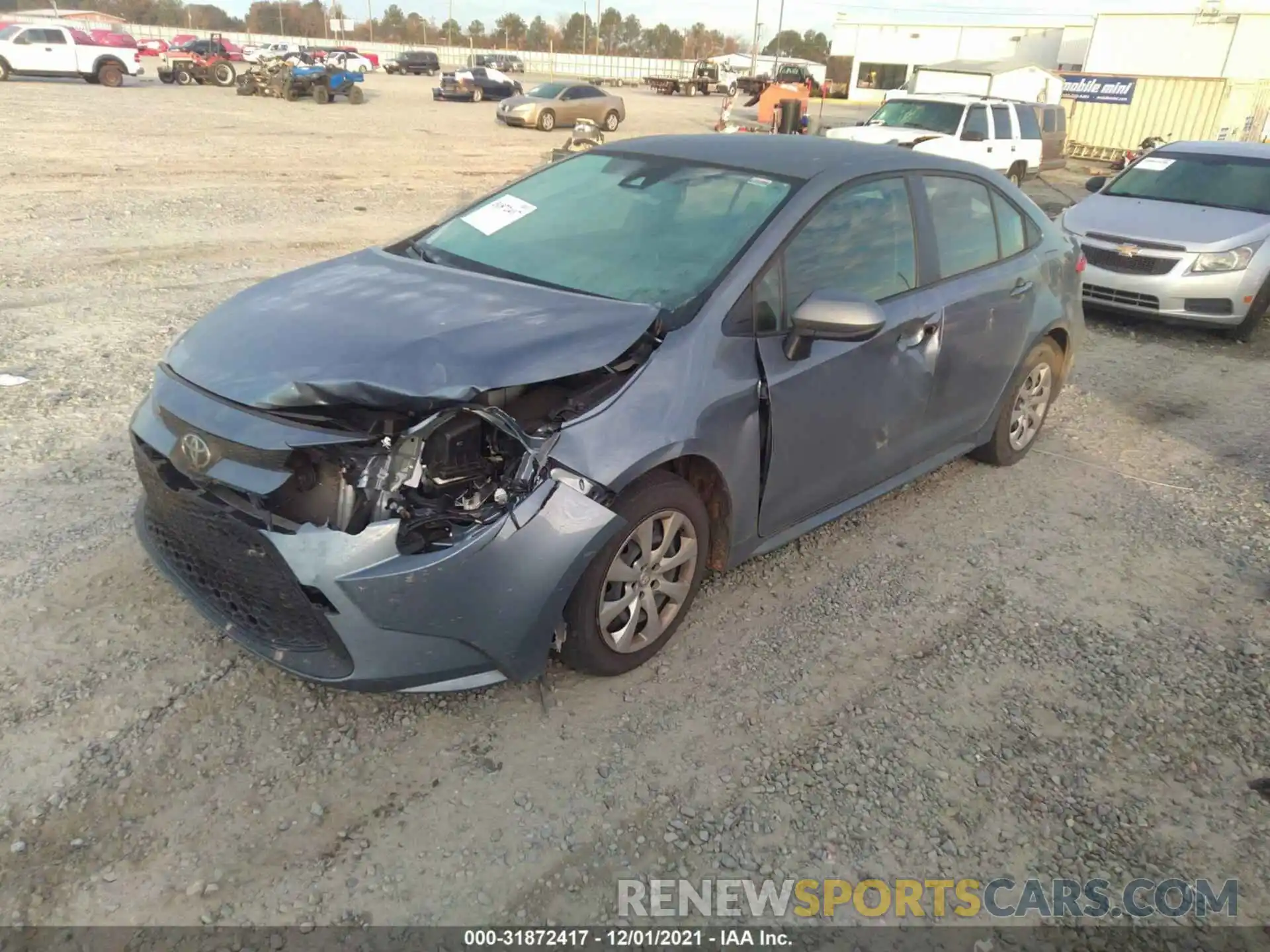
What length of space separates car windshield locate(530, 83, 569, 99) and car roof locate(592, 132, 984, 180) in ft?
80.1

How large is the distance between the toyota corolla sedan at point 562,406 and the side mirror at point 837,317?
13 mm

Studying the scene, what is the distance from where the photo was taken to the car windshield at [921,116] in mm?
15750

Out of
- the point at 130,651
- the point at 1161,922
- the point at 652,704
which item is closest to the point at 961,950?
the point at 1161,922

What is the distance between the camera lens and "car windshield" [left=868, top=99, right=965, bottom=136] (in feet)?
51.7

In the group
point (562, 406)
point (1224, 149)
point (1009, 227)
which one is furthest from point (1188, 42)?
point (562, 406)

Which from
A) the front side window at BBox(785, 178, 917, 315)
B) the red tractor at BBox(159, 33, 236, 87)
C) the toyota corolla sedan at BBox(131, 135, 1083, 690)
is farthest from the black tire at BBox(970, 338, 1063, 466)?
the red tractor at BBox(159, 33, 236, 87)

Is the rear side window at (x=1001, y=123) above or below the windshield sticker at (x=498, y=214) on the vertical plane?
below

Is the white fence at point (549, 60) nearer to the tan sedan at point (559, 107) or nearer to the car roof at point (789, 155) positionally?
the tan sedan at point (559, 107)

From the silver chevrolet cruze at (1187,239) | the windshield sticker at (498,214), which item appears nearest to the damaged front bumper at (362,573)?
the windshield sticker at (498,214)

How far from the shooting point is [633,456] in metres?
2.76

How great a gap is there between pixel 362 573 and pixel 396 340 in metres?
0.77

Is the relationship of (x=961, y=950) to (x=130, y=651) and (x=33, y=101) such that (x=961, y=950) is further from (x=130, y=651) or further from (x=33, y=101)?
(x=33, y=101)

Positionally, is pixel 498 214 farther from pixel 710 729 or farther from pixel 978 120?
pixel 978 120

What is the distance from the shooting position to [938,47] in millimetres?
50312
